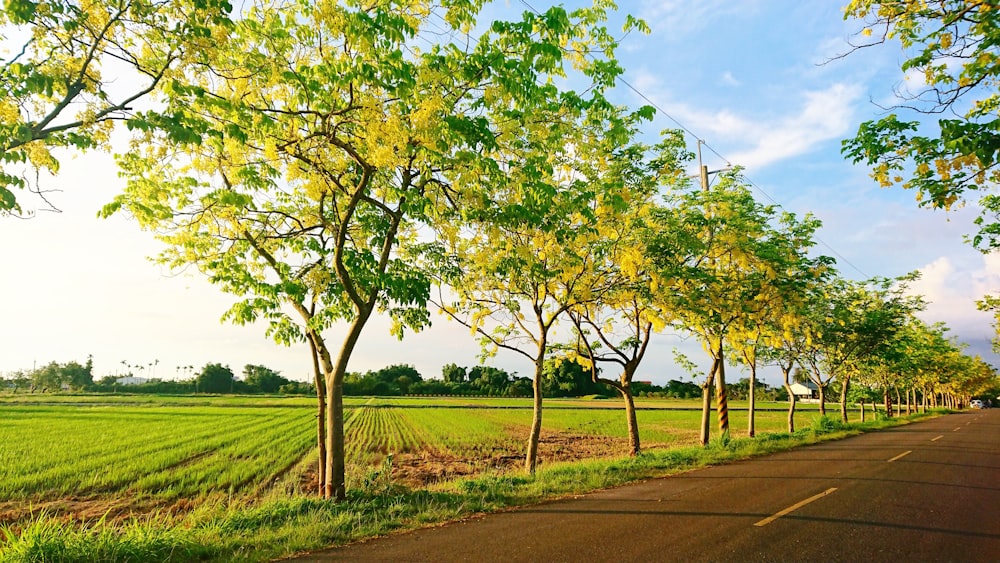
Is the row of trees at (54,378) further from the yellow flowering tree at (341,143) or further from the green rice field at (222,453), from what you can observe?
the yellow flowering tree at (341,143)

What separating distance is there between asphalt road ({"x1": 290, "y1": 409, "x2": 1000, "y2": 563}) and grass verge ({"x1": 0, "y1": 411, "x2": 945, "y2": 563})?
0.53 m

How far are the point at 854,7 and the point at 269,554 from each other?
1088 centimetres

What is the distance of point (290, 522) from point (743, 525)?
6272 mm

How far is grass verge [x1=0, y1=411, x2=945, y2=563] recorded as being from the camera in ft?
19.3

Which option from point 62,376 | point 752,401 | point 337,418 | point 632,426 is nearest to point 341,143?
point 337,418

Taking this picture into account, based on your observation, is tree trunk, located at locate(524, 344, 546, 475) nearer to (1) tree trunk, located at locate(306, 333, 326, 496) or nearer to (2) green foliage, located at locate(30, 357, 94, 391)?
(1) tree trunk, located at locate(306, 333, 326, 496)

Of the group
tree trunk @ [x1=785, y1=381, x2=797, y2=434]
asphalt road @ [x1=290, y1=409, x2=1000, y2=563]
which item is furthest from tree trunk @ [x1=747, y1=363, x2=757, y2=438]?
asphalt road @ [x1=290, y1=409, x2=1000, y2=563]

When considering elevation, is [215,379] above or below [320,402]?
below

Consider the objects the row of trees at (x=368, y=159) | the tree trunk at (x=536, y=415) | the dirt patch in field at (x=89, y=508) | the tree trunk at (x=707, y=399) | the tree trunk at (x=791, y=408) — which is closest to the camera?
the row of trees at (x=368, y=159)

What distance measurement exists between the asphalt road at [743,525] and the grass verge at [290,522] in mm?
534

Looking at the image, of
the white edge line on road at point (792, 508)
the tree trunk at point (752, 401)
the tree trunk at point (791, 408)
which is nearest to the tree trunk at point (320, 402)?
the white edge line on road at point (792, 508)

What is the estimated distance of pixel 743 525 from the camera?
24.8ft

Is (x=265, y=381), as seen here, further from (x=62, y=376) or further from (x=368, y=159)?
(x=368, y=159)

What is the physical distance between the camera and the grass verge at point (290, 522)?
19.3ft
